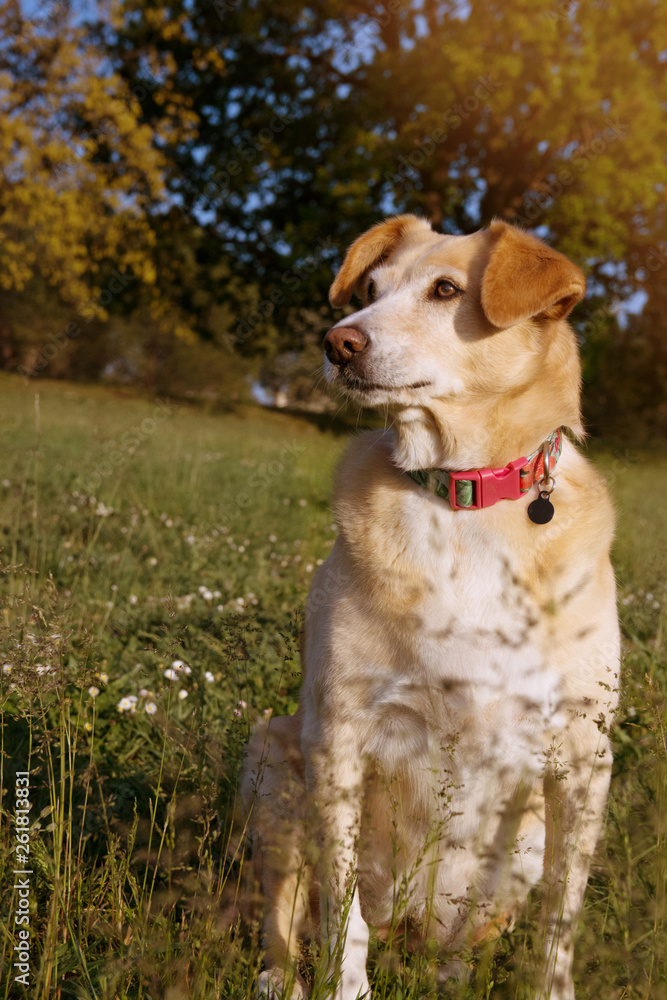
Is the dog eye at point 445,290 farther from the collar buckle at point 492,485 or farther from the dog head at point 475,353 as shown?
the collar buckle at point 492,485

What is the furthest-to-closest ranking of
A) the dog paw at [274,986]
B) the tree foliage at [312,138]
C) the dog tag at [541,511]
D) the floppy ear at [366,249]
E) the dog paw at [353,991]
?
the tree foliage at [312,138] < the floppy ear at [366,249] < the dog tag at [541,511] < the dog paw at [353,991] < the dog paw at [274,986]

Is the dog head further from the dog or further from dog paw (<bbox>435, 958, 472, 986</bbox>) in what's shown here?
dog paw (<bbox>435, 958, 472, 986</bbox>)

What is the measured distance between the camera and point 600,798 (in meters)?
2.25

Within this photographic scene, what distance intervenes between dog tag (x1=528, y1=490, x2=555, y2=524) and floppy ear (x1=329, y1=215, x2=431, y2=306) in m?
1.34

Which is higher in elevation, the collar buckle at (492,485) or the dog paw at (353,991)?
the collar buckle at (492,485)

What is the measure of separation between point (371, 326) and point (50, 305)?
42768 millimetres

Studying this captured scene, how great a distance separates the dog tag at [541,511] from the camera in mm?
2387

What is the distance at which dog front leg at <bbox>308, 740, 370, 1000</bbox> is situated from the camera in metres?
2.08

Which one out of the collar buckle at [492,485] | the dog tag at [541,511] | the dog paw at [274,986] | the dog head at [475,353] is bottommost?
the dog paw at [274,986]

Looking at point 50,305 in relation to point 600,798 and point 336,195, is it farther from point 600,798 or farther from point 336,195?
point 600,798

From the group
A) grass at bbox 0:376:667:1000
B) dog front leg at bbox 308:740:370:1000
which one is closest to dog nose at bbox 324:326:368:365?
grass at bbox 0:376:667:1000

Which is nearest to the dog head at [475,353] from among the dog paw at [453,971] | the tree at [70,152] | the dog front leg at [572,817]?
the dog front leg at [572,817]

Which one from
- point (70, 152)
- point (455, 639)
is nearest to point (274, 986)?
point (455, 639)

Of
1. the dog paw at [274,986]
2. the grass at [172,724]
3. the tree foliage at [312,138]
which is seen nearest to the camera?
the grass at [172,724]
